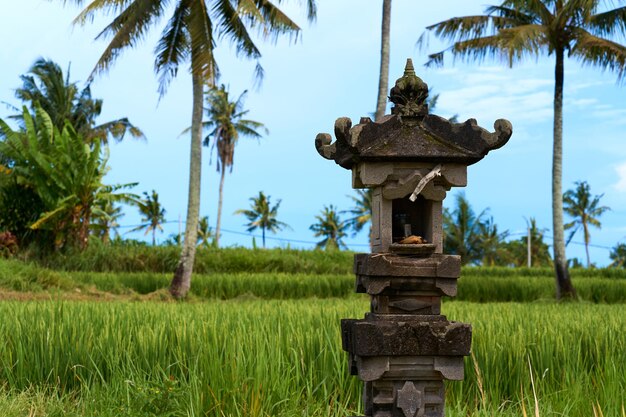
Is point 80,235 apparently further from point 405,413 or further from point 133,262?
point 405,413

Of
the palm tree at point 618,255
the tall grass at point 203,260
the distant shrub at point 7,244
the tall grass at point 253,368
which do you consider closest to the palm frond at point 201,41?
the tall grass at point 203,260

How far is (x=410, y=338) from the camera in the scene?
400cm

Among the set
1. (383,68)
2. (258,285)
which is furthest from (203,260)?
(383,68)

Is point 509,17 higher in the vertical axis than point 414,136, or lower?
higher

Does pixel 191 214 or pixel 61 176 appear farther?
pixel 61 176

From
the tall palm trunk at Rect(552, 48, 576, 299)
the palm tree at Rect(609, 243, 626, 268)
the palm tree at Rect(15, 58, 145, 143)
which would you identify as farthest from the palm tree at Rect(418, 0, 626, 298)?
the palm tree at Rect(609, 243, 626, 268)

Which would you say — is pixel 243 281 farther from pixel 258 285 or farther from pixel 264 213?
pixel 264 213

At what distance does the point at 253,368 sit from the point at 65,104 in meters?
30.7

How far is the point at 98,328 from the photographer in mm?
6895

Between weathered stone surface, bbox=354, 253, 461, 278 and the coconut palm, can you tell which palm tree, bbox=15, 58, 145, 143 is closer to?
the coconut palm

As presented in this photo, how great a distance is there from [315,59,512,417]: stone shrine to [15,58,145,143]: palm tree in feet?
94.1

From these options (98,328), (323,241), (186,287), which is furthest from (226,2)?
(323,241)

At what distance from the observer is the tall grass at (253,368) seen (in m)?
4.66

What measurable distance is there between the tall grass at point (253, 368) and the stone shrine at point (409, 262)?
0.76m
